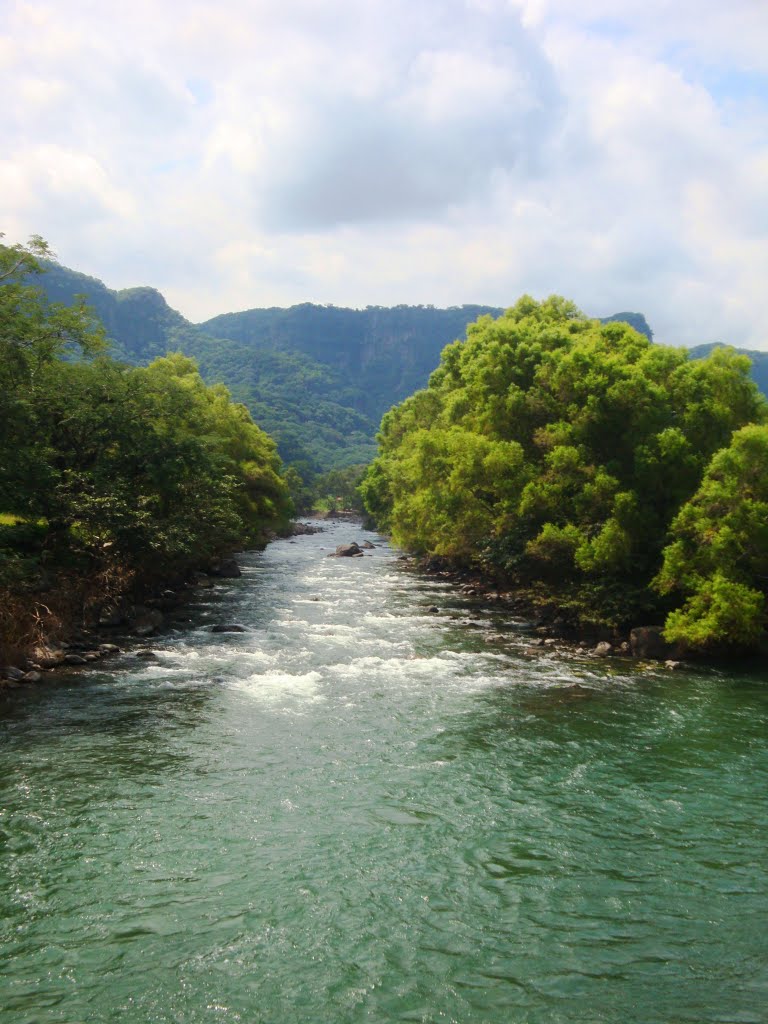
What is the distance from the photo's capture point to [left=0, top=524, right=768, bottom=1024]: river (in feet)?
28.9

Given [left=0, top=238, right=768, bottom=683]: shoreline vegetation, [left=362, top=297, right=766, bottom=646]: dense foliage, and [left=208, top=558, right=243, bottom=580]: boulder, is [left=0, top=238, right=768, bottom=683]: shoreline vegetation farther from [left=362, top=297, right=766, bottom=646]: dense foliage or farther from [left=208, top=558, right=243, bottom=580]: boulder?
[left=208, top=558, right=243, bottom=580]: boulder

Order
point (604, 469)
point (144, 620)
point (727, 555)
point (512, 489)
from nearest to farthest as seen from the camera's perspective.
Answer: point (727, 555)
point (144, 620)
point (604, 469)
point (512, 489)

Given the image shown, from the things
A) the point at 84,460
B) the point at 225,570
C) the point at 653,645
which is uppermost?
the point at 84,460

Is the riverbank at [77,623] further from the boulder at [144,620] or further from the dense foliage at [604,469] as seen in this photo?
the dense foliage at [604,469]

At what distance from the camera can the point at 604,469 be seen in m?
30.6

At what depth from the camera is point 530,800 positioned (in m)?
14.1

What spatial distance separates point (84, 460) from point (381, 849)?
2391cm

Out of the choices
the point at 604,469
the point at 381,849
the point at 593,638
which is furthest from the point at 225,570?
the point at 381,849

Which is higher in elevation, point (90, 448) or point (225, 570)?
point (90, 448)

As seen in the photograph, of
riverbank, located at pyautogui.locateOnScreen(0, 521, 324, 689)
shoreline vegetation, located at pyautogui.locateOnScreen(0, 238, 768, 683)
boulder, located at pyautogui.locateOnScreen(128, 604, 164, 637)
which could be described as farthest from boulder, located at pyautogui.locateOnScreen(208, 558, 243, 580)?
boulder, located at pyautogui.locateOnScreen(128, 604, 164, 637)

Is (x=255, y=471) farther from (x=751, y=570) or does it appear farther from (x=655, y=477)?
(x=751, y=570)

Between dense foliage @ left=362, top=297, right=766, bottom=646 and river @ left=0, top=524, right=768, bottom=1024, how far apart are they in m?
5.36

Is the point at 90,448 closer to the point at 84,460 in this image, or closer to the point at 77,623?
the point at 84,460

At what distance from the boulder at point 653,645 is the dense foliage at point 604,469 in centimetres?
146
